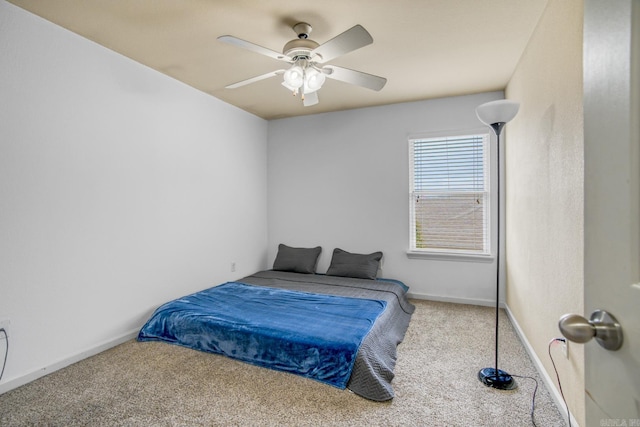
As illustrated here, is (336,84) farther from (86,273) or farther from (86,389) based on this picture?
(86,389)

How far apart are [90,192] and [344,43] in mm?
2240

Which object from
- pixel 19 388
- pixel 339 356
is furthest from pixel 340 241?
pixel 19 388

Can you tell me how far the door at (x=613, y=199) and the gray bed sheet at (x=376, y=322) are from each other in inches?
58.4

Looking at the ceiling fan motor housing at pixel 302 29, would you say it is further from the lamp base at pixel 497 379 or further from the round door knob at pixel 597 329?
the lamp base at pixel 497 379

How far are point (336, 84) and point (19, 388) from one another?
11.8 ft

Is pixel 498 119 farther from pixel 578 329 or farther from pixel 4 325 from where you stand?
pixel 4 325

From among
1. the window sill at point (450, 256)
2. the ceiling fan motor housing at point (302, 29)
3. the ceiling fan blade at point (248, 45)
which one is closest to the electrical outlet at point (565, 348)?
the window sill at point (450, 256)

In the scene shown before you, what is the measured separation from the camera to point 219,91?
139 inches

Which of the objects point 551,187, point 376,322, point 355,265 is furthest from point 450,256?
point 551,187

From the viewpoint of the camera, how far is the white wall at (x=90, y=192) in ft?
6.73

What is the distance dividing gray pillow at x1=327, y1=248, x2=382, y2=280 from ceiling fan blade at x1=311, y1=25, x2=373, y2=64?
8.37 feet

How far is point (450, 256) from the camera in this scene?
376 cm

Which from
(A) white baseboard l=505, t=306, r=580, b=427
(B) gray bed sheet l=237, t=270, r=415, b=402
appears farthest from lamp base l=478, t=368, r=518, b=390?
(B) gray bed sheet l=237, t=270, r=415, b=402

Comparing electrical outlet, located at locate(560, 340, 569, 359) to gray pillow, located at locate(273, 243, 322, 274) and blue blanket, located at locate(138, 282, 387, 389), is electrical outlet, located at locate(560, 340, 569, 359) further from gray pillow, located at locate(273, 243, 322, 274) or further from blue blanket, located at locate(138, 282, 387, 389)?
gray pillow, located at locate(273, 243, 322, 274)
